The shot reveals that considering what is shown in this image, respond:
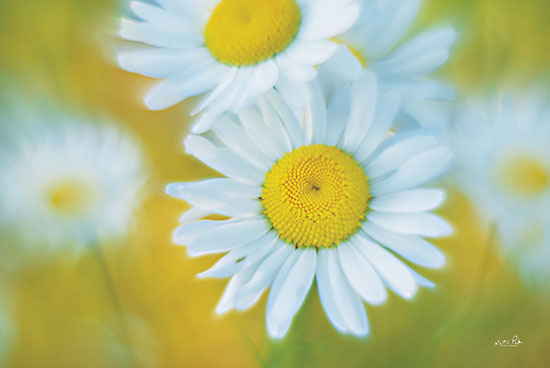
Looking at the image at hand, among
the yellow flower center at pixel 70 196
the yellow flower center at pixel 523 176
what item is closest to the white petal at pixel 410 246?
the yellow flower center at pixel 523 176

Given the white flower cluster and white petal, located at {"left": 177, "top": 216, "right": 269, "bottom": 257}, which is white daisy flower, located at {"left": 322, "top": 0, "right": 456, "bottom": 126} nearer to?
the white flower cluster

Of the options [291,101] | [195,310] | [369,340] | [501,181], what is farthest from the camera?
[195,310]

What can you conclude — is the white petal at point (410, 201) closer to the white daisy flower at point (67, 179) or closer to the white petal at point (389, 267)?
the white petal at point (389, 267)

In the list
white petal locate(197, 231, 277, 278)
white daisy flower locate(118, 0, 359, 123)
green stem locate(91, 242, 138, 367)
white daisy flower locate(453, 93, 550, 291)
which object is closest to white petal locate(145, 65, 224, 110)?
white daisy flower locate(118, 0, 359, 123)

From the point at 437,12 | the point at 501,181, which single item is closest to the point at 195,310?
the point at 501,181

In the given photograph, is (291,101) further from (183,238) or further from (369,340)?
(369,340)

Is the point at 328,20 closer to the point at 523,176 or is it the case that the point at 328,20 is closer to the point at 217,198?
the point at 217,198
